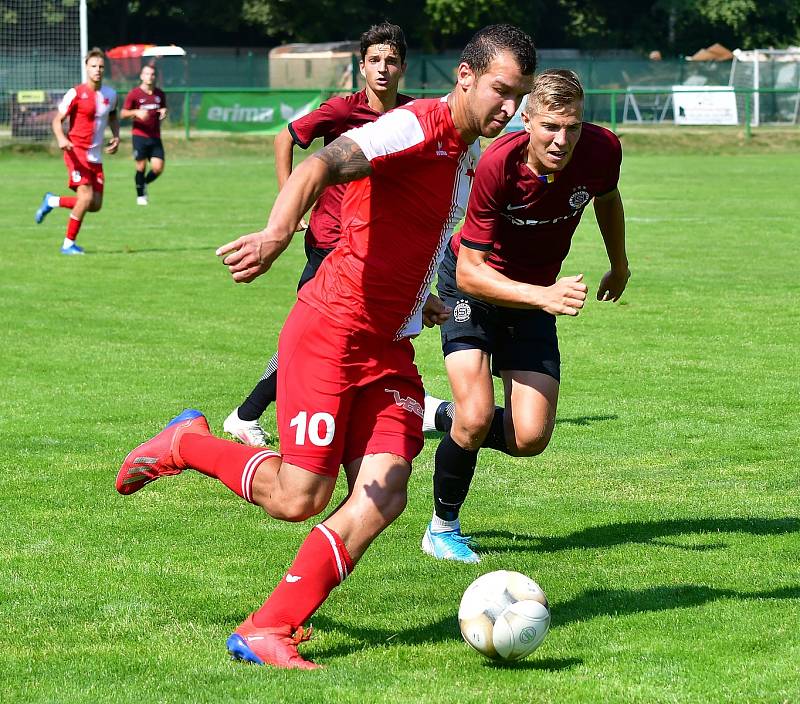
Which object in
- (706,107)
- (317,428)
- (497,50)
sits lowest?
(317,428)

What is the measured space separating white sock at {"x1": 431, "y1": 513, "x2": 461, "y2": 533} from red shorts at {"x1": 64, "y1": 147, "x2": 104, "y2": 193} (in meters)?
12.4

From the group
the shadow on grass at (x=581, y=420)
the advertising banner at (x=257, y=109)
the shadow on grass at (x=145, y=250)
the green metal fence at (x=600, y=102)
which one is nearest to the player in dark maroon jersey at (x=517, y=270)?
the shadow on grass at (x=581, y=420)

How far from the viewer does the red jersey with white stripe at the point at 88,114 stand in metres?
17.4

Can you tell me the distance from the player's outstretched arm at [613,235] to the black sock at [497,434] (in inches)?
30.1

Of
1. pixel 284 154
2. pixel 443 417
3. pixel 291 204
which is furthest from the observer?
pixel 284 154

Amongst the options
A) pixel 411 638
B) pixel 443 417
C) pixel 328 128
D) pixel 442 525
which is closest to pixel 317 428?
pixel 411 638

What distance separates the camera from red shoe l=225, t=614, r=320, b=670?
14.3ft

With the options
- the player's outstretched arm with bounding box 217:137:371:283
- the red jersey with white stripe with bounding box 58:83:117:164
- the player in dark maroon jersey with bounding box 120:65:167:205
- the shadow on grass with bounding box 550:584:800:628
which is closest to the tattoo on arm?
the player's outstretched arm with bounding box 217:137:371:283

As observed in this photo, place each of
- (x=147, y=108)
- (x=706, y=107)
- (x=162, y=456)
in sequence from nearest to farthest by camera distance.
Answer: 1. (x=162, y=456)
2. (x=147, y=108)
3. (x=706, y=107)

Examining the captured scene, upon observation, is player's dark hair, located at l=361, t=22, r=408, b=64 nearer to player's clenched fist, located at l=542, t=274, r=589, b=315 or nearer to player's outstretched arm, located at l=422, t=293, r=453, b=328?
player's outstretched arm, located at l=422, t=293, r=453, b=328

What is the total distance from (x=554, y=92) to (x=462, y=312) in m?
1.22

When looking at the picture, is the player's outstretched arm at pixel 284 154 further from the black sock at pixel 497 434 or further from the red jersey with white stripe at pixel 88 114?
the red jersey with white stripe at pixel 88 114

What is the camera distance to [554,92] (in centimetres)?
520

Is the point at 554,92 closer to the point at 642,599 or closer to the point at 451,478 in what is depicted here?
the point at 451,478
